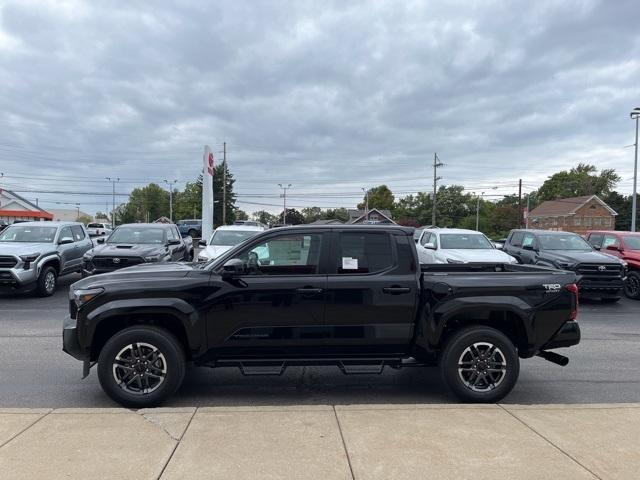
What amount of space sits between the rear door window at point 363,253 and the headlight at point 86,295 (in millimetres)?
2401

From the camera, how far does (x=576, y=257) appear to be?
1237 cm

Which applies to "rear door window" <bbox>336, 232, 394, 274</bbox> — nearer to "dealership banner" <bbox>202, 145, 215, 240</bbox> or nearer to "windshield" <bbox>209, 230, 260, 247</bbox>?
"windshield" <bbox>209, 230, 260, 247</bbox>

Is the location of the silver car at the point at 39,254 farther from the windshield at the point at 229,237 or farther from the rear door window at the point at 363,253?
the rear door window at the point at 363,253

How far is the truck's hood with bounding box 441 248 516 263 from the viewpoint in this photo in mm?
12229

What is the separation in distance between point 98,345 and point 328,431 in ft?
8.44

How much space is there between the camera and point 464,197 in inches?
4456

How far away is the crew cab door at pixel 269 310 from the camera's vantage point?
495 cm

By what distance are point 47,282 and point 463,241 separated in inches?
428

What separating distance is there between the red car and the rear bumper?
32.3ft

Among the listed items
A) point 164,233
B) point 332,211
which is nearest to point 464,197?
point 332,211

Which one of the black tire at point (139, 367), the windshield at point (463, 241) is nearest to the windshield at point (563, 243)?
the windshield at point (463, 241)

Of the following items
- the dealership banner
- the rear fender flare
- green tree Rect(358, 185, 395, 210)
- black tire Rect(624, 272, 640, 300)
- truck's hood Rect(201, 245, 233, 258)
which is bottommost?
black tire Rect(624, 272, 640, 300)

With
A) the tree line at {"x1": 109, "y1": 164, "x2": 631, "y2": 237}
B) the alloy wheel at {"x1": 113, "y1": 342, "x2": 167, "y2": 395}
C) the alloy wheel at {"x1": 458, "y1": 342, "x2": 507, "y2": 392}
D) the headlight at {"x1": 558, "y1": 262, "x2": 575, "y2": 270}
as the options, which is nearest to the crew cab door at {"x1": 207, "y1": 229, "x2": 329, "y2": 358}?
the alloy wheel at {"x1": 113, "y1": 342, "x2": 167, "y2": 395}

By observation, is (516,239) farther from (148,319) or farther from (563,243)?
(148,319)
